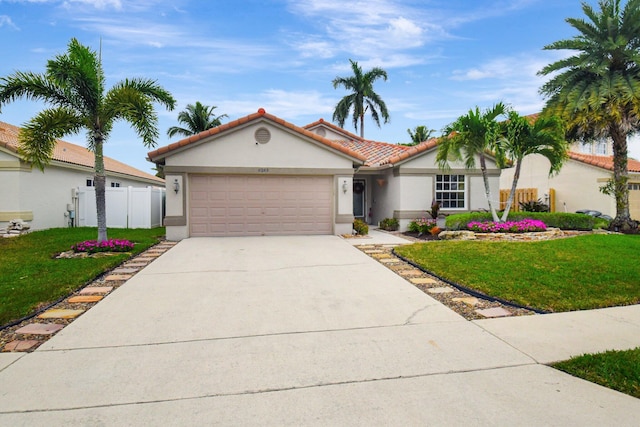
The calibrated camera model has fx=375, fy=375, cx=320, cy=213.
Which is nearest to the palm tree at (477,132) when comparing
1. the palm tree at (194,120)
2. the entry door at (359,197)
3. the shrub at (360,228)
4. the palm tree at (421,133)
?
the shrub at (360,228)

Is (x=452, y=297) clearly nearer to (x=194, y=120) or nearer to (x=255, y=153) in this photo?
(x=255, y=153)

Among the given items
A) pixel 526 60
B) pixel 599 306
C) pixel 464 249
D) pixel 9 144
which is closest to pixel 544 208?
pixel 526 60

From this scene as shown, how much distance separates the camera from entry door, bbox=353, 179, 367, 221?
1888 cm

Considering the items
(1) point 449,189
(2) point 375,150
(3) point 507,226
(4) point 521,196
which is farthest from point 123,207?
(4) point 521,196

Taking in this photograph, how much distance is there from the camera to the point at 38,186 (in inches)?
565

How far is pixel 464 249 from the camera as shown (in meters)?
9.38

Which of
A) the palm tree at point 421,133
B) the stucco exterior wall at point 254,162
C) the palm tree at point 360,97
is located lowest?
the stucco exterior wall at point 254,162

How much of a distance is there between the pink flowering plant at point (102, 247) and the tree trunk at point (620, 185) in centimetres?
1648

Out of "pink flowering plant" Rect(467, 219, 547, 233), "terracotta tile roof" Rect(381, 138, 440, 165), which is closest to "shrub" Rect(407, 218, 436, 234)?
"pink flowering plant" Rect(467, 219, 547, 233)

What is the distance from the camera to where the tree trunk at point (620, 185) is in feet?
45.1

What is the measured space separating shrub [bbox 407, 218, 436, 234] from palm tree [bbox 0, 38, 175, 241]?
9738 millimetres

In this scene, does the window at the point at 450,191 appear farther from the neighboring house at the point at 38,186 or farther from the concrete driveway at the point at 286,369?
the neighboring house at the point at 38,186

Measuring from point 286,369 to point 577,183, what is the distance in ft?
64.9

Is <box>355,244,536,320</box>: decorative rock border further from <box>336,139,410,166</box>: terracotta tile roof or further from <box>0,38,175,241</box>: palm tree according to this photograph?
<box>336,139,410,166</box>: terracotta tile roof
